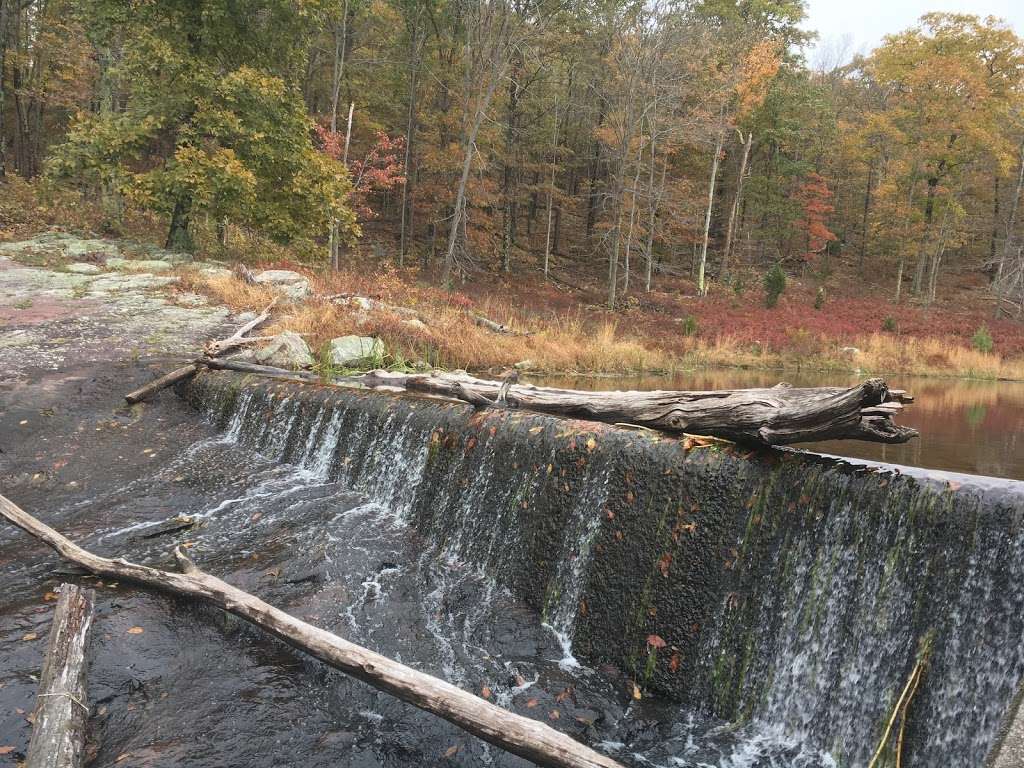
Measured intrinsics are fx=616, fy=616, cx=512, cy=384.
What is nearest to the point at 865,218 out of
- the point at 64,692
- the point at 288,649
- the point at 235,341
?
the point at 235,341

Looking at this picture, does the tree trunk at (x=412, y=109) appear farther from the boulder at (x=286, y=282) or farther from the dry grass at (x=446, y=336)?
the dry grass at (x=446, y=336)

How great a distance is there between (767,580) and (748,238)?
34.5 meters

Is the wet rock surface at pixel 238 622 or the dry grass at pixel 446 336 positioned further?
the dry grass at pixel 446 336

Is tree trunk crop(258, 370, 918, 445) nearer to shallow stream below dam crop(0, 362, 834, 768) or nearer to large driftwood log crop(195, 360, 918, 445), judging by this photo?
large driftwood log crop(195, 360, 918, 445)

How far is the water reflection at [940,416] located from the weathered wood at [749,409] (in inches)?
99.9

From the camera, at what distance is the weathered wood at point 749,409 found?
3.11 m

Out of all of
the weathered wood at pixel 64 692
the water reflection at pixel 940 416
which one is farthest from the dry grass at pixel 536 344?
the weathered wood at pixel 64 692

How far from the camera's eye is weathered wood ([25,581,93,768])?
2.64 m

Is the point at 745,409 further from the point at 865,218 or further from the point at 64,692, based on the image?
the point at 865,218

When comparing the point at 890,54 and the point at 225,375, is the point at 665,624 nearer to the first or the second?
the point at 225,375

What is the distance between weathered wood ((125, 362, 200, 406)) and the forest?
684cm

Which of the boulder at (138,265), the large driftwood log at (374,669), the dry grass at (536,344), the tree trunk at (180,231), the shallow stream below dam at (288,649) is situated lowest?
the shallow stream below dam at (288,649)

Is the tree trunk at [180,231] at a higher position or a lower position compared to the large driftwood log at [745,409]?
higher

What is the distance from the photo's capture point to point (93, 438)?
7086 millimetres
